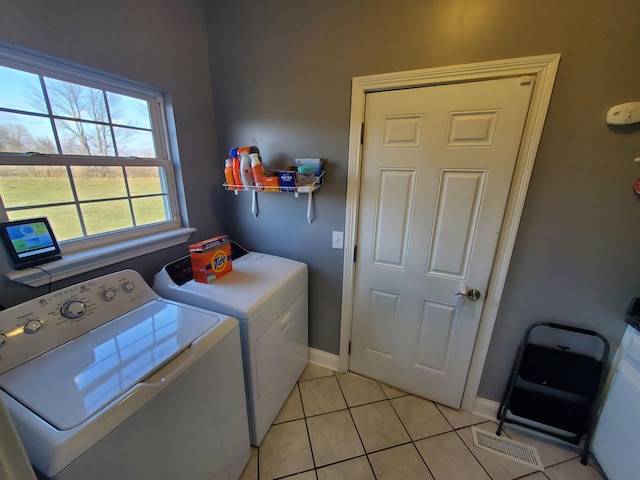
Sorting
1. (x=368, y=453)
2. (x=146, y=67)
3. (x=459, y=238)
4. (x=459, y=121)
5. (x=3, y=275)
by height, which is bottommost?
(x=368, y=453)

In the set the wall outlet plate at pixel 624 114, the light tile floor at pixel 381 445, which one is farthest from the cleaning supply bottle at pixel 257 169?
the wall outlet plate at pixel 624 114

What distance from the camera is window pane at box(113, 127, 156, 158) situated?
140 centimetres

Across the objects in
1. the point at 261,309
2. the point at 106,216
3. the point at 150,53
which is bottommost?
the point at 261,309

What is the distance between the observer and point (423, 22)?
1.22m

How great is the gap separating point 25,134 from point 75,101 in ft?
0.89

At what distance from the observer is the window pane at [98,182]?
4.11 ft

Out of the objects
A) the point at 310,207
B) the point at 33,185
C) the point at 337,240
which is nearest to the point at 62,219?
the point at 33,185

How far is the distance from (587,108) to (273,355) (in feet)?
6.23

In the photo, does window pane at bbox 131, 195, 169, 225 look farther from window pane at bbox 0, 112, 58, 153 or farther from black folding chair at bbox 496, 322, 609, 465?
black folding chair at bbox 496, 322, 609, 465

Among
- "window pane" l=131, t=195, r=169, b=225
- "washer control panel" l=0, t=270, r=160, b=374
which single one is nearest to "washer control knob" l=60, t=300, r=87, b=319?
"washer control panel" l=0, t=270, r=160, b=374

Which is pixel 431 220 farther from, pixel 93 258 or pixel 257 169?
pixel 93 258

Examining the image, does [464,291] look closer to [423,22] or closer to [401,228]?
[401,228]

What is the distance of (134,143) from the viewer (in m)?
1.47

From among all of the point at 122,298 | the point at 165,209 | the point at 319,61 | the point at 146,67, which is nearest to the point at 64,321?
the point at 122,298
